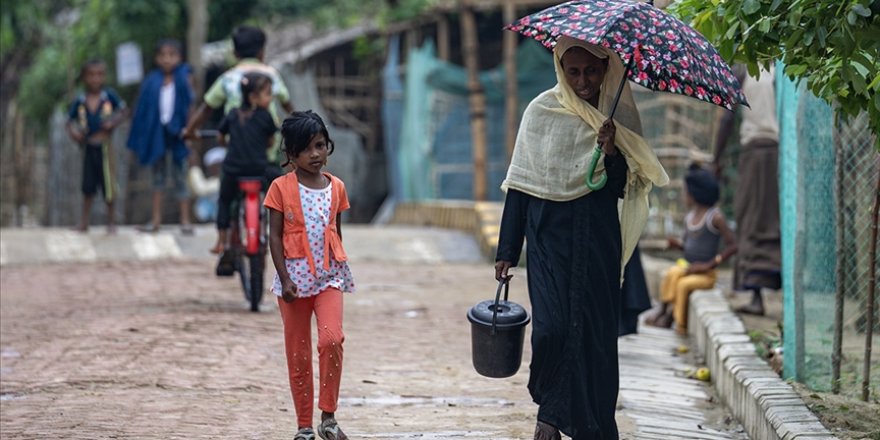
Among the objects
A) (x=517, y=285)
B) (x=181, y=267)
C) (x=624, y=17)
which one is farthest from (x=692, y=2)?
(x=181, y=267)

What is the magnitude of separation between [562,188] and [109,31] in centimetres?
1657

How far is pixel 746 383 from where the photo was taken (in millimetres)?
6621

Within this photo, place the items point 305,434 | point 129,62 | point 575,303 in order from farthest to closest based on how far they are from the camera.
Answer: point 129,62 < point 305,434 < point 575,303

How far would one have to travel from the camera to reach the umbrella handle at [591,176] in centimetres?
550

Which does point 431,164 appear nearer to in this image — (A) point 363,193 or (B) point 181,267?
(A) point 363,193

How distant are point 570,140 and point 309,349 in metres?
1.36

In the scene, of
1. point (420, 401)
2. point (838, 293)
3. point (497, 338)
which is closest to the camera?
point (497, 338)

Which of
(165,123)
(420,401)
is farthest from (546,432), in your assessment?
(165,123)

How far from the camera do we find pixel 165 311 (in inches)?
378

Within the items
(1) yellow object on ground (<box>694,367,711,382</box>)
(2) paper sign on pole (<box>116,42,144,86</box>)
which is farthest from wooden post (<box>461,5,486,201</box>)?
(1) yellow object on ground (<box>694,367,711,382</box>)

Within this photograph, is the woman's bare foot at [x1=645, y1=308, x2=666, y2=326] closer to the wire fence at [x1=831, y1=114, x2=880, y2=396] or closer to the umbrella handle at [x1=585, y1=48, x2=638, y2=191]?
the wire fence at [x1=831, y1=114, x2=880, y2=396]

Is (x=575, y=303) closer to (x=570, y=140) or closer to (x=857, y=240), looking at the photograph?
(x=570, y=140)

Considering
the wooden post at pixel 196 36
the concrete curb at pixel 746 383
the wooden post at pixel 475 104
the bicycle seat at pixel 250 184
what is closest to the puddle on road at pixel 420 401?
the concrete curb at pixel 746 383

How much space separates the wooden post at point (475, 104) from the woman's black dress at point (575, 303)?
1196 cm
